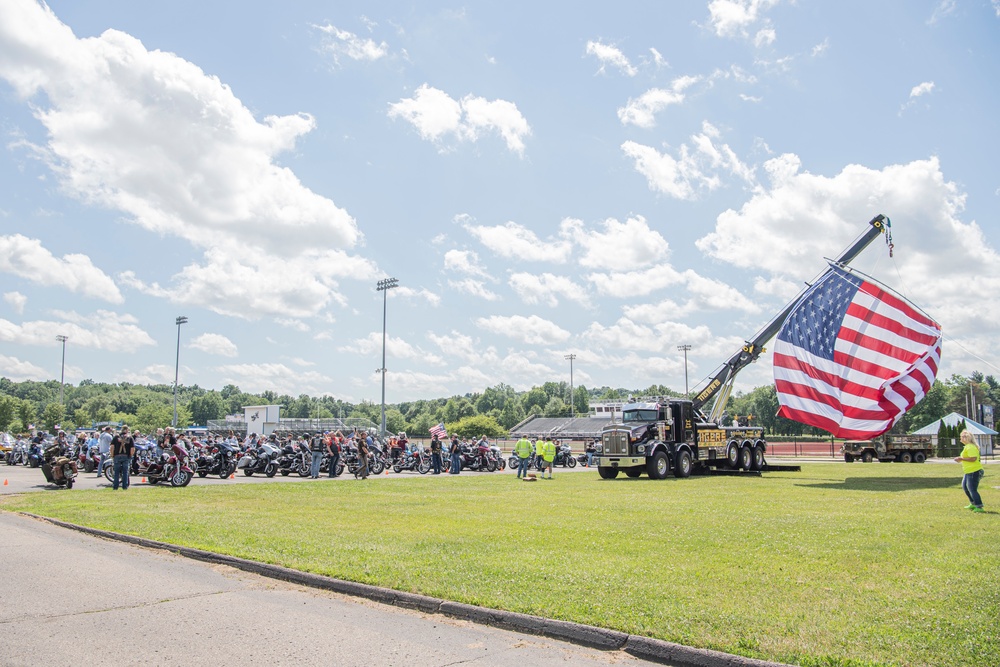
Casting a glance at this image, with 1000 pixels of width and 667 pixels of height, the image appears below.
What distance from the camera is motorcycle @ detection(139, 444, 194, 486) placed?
68.3ft

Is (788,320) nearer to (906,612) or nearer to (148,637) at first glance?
(906,612)

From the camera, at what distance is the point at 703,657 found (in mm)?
5125

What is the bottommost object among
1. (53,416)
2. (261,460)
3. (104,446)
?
(261,460)

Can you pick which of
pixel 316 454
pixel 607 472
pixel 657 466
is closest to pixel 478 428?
pixel 607 472

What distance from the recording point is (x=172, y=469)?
20844mm

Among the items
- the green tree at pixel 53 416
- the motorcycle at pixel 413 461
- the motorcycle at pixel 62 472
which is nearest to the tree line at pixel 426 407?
the green tree at pixel 53 416

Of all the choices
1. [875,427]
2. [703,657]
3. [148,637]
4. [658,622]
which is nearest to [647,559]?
[658,622]

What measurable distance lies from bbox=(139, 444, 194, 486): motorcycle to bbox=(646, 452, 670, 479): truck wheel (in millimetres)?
14837

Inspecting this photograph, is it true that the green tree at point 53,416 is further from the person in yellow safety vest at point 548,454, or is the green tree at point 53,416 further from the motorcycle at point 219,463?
the person in yellow safety vest at point 548,454

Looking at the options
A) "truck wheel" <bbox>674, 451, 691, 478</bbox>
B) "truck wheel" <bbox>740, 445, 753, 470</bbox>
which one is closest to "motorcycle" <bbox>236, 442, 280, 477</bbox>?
"truck wheel" <bbox>674, 451, 691, 478</bbox>

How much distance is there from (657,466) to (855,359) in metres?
7.37

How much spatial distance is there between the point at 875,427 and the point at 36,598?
21145 mm

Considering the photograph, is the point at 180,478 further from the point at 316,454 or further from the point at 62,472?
the point at 316,454

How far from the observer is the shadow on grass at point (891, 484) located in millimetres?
19859
